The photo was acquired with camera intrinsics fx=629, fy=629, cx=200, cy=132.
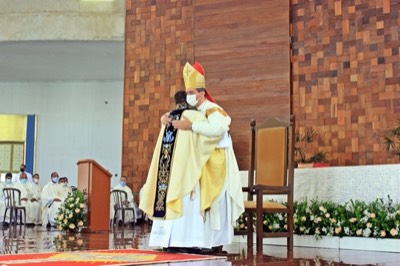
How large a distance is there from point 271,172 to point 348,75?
2.66 meters

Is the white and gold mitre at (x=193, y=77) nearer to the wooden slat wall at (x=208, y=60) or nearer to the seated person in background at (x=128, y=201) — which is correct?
the wooden slat wall at (x=208, y=60)

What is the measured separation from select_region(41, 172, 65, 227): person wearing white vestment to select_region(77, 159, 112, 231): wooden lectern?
3386 mm

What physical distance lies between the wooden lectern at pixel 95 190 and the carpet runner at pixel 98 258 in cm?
403

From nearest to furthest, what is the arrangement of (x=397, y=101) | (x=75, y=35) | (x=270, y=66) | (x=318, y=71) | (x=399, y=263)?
(x=399, y=263)
(x=397, y=101)
(x=318, y=71)
(x=270, y=66)
(x=75, y=35)

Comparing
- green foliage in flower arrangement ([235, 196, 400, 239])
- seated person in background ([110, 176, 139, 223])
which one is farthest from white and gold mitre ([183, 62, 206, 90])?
seated person in background ([110, 176, 139, 223])

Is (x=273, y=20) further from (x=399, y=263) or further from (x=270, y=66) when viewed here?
(x=399, y=263)

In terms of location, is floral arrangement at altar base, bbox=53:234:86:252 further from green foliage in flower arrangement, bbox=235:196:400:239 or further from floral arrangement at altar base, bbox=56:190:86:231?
floral arrangement at altar base, bbox=56:190:86:231

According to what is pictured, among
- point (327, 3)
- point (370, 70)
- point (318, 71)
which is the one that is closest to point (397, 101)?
point (370, 70)

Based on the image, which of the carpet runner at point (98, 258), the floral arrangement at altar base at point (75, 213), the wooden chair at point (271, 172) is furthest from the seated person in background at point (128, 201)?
the carpet runner at point (98, 258)

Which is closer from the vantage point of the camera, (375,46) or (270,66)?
(375,46)

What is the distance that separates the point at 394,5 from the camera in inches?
298

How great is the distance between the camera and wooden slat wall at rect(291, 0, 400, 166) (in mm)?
7520

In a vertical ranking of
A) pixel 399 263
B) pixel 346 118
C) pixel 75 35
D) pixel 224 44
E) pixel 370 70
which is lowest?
pixel 399 263

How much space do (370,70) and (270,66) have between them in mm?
1487
